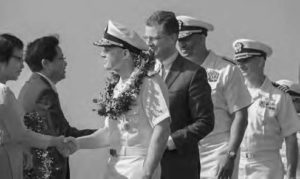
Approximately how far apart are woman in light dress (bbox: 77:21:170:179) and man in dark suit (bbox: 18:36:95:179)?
826 millimetres

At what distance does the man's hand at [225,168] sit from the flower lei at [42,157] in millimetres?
→ 1152

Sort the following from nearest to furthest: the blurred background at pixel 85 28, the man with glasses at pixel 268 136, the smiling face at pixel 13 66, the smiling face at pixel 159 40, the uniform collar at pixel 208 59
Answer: the smiling face at pixel 13 66
the smiling face at pixel 159 40
the uniform collar at pixel 208 59
the man with glasses at pixel 268 136
the blurred background at pixel 85 28

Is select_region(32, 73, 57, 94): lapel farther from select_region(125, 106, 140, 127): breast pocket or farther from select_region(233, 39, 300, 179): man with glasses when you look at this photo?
select_region(233, 39, 300, 179): man with glasses

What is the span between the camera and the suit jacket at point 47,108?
655 cm

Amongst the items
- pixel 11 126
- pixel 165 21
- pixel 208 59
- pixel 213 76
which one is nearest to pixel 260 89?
pixel 208 59

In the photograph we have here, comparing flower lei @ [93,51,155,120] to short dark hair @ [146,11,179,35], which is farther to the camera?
short dark hair @ [146,11,179,35]

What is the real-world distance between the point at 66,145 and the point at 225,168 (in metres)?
1.20

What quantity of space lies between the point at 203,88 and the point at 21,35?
317cm

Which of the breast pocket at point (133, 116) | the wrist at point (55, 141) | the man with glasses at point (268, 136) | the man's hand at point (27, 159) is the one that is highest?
the breast pocket at point (133, 116)

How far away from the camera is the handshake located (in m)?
6.09

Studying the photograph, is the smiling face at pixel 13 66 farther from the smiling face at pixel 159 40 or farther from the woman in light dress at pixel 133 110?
the smiling face at pixel 159 40

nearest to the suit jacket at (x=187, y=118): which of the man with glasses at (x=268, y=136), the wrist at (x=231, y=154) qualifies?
the wrist at (x=231, y=154)

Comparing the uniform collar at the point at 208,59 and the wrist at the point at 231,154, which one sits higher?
the uniform collar at the point at 208,59

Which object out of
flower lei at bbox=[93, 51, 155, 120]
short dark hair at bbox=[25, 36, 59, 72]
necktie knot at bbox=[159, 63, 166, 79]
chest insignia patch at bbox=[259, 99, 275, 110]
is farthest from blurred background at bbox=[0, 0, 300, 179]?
flower lei at bbox=[93, 51, 155, 120]
